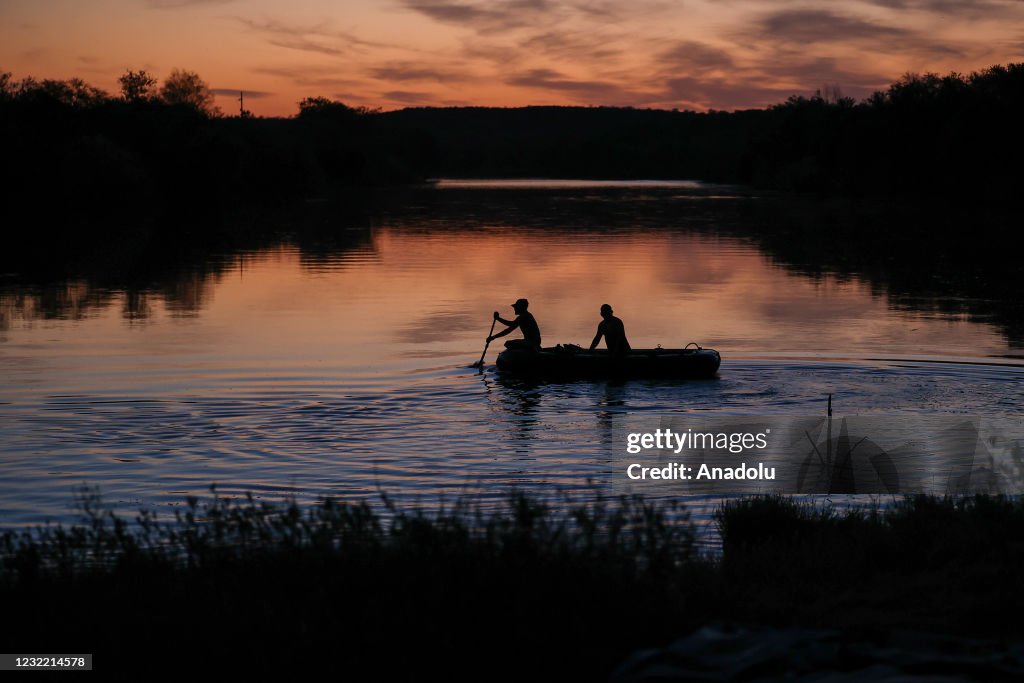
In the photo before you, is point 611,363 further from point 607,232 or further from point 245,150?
point 245,150

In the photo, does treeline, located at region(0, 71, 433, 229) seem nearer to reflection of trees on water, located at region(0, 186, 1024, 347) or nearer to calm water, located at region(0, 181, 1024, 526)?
reflection of trees on water, located at region(0, 186, 1024, 347)

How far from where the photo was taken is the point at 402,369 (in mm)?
23562

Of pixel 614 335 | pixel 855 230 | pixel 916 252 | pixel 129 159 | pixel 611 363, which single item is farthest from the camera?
pixel 129 159

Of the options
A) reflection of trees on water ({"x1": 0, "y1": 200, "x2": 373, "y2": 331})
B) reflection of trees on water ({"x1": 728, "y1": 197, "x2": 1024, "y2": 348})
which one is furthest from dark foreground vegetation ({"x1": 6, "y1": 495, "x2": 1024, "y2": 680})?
reflection of trees on water ({"x1": 0, "y1": 200, "x2": 373, "y2": 331})

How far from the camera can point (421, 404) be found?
20.2 m

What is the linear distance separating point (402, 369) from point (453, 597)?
16.2 metres

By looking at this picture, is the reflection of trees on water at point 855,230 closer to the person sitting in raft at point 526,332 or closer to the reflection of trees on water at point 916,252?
the reflection of trees on water at point 916,252

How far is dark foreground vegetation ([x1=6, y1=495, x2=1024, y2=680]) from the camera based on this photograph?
708 centimetres

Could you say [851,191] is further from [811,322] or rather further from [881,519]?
[881,519]

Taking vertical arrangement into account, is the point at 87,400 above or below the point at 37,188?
below

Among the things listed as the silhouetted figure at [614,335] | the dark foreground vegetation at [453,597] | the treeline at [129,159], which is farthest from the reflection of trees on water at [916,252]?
the treeline at [129,159]

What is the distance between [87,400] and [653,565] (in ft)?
48.3

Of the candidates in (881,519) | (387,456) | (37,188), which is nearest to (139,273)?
(387,456)

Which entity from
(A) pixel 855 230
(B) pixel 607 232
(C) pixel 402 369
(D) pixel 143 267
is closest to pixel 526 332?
(C) pixel 402 369
